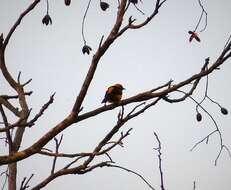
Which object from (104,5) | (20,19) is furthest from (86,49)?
(20,19)

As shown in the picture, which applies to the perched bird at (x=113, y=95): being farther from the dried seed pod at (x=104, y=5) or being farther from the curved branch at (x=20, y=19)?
the curved branch at (x=20, y=19)

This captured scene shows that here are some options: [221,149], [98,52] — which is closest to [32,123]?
[98,52]

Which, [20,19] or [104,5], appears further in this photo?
[104,5]

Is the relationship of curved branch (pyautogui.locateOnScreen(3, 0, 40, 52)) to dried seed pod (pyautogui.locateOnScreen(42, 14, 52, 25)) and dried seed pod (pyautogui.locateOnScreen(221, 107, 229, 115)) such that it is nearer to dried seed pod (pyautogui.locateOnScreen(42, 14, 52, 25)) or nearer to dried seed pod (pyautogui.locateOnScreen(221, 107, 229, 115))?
dried seed pod (pyautogui.locateOnScreen(42, 14, 52, 25))

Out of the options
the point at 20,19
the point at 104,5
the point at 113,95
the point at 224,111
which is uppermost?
the point at 104,5

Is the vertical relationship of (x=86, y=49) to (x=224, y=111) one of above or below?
above

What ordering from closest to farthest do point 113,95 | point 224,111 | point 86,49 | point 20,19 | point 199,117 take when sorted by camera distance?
point 20,19
point 224,111
point 199,117
point 86,49
point 113,95

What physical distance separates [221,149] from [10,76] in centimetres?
181

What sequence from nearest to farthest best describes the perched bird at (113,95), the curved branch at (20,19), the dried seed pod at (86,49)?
1. the curved branch at (20,19)
2. the dried seed pod at (86,49)
3. the perched bird at (113,95)

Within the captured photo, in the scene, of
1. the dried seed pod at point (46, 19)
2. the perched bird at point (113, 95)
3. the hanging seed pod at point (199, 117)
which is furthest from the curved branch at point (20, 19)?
the hanging seed pod at point (199, 117)

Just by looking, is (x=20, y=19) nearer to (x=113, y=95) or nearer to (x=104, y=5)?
(x=104, y=5)

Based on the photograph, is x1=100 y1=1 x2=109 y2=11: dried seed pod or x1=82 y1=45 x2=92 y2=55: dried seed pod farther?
x1=82 y1=45 x2=92 y2=55: dried seed pod

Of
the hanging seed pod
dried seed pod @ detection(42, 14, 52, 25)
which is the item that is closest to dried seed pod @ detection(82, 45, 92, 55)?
dried seed pod @ detection(42, 14, 52, 25)

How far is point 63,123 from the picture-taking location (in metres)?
1.92
